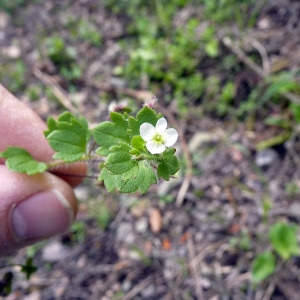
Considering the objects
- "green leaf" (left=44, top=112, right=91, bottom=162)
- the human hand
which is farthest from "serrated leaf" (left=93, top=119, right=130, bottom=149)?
the human hand

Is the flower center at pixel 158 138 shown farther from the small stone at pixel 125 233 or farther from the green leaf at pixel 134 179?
the small stone at pixel 125 233

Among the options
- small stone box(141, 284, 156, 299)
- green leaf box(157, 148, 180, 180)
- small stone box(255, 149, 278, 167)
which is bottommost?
small stone box(141, 284, 156, 299)

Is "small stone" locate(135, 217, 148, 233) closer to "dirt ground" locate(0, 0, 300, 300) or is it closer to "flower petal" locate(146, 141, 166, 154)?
"dirt ground" locate(0, 0, 300, 300)

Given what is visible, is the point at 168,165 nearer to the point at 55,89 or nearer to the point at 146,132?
the point at 146,132

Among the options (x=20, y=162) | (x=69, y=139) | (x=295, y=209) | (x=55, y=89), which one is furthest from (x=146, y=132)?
(x=55, y=89)

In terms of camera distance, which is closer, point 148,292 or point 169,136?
point 169,136

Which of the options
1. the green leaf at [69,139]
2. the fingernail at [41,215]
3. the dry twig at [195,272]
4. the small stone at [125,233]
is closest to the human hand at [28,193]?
the fingernail at [41,215]
